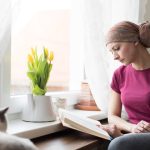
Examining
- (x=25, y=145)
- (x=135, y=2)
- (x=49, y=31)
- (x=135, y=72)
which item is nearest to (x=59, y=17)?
(x=49, y=31)

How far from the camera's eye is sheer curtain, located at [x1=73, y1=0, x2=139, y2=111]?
193 centimetres

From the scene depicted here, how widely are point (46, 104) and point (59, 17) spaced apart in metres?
0.77

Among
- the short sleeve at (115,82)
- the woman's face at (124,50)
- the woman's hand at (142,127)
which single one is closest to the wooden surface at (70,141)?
the woman's hand at (142,127)

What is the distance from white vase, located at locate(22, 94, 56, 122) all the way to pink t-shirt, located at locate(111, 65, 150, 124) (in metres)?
0.43

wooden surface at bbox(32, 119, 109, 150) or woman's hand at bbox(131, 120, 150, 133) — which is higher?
woman's hand at bbox(131, 120, 150, 133)

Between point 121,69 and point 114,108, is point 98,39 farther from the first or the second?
point 114,108

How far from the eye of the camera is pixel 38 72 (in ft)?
5.61

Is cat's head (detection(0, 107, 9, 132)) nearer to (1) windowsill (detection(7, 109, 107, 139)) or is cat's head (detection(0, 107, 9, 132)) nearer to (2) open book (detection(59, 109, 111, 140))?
(1) windowsill (detection(7, 109, 107, 139))

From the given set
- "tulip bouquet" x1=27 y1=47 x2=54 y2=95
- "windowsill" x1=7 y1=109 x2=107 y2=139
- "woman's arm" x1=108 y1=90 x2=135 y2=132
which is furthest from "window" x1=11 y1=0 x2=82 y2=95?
"woman's arm" x1=108 y1=90 x2=135 y2=132

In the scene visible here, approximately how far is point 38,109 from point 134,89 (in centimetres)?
54

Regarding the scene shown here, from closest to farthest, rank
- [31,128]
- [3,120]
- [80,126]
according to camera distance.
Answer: [3,120]
[31,128]
[80,126]

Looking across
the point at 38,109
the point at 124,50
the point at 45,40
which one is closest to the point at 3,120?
the point at 38,109

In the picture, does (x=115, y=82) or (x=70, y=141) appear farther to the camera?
(x=115, y=82)

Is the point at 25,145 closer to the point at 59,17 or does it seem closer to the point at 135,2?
the point at 59,17
